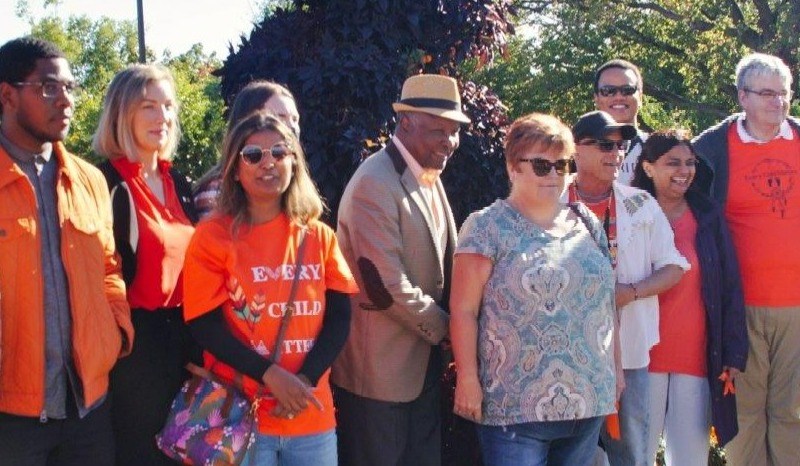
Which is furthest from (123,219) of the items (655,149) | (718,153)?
(718,153)

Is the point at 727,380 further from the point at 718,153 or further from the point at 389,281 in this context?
the point at 389,281

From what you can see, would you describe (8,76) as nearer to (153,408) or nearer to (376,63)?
(153,408)

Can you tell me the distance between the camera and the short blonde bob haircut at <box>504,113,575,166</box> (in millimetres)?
3977

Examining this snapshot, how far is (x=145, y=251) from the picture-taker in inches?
148

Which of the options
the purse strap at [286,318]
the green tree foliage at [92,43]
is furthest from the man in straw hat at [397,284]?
the green tree foliage at [92,43]

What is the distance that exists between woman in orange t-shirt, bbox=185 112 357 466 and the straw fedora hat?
683mm

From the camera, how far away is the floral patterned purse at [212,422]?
11.3 ft

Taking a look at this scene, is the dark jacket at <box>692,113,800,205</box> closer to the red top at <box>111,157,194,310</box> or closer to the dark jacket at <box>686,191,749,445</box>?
the dark jacket at <box>686,191,749,445</box>

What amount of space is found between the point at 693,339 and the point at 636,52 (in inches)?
858

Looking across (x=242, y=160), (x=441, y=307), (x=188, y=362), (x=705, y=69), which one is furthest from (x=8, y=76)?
(x=705, y=69)

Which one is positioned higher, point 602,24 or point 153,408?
point 602,24

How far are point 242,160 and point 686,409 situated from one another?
2592mm

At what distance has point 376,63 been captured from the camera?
5102 mm

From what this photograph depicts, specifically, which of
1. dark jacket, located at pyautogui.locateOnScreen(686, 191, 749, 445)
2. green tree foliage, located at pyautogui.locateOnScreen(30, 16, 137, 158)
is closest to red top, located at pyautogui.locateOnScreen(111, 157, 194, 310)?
dark jacket, located at pyautogui.locateOnScreen(686, 191, 749, 445)
